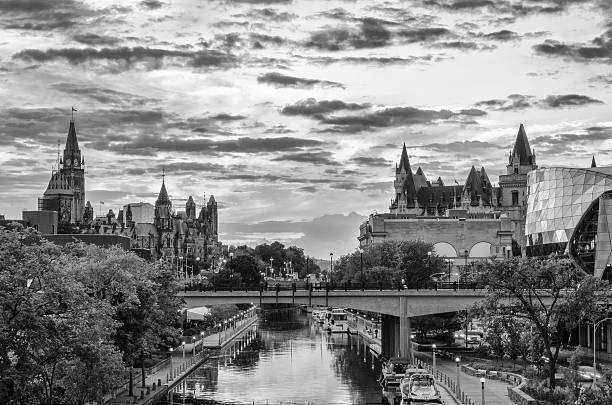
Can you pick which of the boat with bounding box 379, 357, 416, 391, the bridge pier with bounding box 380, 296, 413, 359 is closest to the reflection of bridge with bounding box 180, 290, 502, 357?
the bridge pier with bounding box 380, 296, 413, 359

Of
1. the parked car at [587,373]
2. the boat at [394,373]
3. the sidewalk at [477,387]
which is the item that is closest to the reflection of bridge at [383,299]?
the sidewalk at [477,387]

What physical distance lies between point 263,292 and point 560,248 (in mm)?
62811

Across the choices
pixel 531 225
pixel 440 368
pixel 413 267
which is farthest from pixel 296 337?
pixel 440 368

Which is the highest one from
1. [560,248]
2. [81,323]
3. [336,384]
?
[560,248]

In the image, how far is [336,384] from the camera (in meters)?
105

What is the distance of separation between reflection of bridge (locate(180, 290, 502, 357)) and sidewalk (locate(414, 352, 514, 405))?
5756 millimetres

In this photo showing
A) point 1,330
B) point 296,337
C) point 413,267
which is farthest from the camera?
point 413,267

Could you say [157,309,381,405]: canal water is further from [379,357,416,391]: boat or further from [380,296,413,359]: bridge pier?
[380,296,413,359]: bridge pier

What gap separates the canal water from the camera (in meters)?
93.1

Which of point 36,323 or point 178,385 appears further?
point 178,385

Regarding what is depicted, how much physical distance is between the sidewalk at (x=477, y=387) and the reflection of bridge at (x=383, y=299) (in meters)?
5.76

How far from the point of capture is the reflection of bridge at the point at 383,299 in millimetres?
118062

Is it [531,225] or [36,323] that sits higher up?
[531,225]

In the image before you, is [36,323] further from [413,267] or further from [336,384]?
[413,267]
